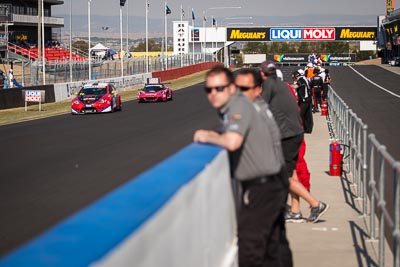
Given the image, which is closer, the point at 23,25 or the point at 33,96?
the point at 33,96

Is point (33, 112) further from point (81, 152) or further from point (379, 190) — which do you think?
point (379, 190)

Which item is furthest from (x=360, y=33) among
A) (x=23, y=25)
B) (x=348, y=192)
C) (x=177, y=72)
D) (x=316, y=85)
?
(x=348, y=192)

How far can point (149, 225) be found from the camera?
3.86 metres

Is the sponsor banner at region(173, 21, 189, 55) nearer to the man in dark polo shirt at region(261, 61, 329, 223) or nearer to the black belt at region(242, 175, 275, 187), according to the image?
the man in dark polo shirt at region(261, 61, 329, 223)

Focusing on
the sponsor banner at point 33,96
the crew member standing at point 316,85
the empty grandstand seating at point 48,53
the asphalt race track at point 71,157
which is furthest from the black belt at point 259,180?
the empty grandstand seating at point 48,53

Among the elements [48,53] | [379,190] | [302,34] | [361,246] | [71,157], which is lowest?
[361,246]

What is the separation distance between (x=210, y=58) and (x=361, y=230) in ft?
401

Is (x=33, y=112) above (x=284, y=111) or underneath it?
underneath

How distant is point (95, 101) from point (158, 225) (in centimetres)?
3373

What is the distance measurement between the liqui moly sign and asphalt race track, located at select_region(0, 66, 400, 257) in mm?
91459

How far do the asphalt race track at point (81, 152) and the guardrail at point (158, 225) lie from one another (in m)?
4.06

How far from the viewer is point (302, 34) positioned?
134 metres

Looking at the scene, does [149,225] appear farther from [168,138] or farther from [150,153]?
[168,138]

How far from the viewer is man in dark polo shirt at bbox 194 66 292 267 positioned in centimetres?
611
